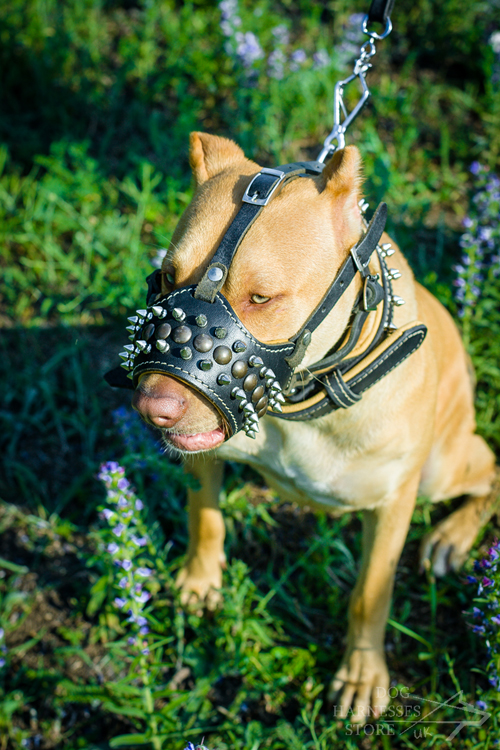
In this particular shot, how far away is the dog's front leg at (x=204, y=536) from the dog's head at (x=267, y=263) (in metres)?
0.77

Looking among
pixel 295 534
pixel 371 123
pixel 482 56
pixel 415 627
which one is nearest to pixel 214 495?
pixel 295 534

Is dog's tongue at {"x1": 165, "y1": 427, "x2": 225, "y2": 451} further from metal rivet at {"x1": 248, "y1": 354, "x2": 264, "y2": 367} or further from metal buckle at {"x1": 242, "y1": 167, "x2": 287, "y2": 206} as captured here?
metal buckle at {"x1": 242, "y1": 167, "x2": 287, "y2": 206}

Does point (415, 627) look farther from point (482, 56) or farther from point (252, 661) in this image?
point (482, 56)

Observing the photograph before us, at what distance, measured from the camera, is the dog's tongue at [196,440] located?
171 centimetres

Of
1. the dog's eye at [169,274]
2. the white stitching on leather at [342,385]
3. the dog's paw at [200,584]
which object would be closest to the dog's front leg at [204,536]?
the dog's paw at [200,584]

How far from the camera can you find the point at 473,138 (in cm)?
475

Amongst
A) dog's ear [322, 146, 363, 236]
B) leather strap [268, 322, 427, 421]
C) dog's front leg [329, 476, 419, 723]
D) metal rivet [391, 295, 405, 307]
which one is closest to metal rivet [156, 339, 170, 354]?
leather strap [268, 322, 427, 421]

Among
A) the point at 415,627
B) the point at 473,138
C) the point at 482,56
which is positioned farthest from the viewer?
the point at 482,56

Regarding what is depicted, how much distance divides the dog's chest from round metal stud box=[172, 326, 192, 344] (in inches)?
28.3

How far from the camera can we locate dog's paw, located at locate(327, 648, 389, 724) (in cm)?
244

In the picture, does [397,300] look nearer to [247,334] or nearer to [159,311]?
[247,334]

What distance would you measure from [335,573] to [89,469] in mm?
1435

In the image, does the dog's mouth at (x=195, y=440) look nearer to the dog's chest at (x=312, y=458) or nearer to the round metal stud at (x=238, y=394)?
the round metal stud at (x=238, y=394)

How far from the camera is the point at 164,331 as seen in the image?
1.58m
